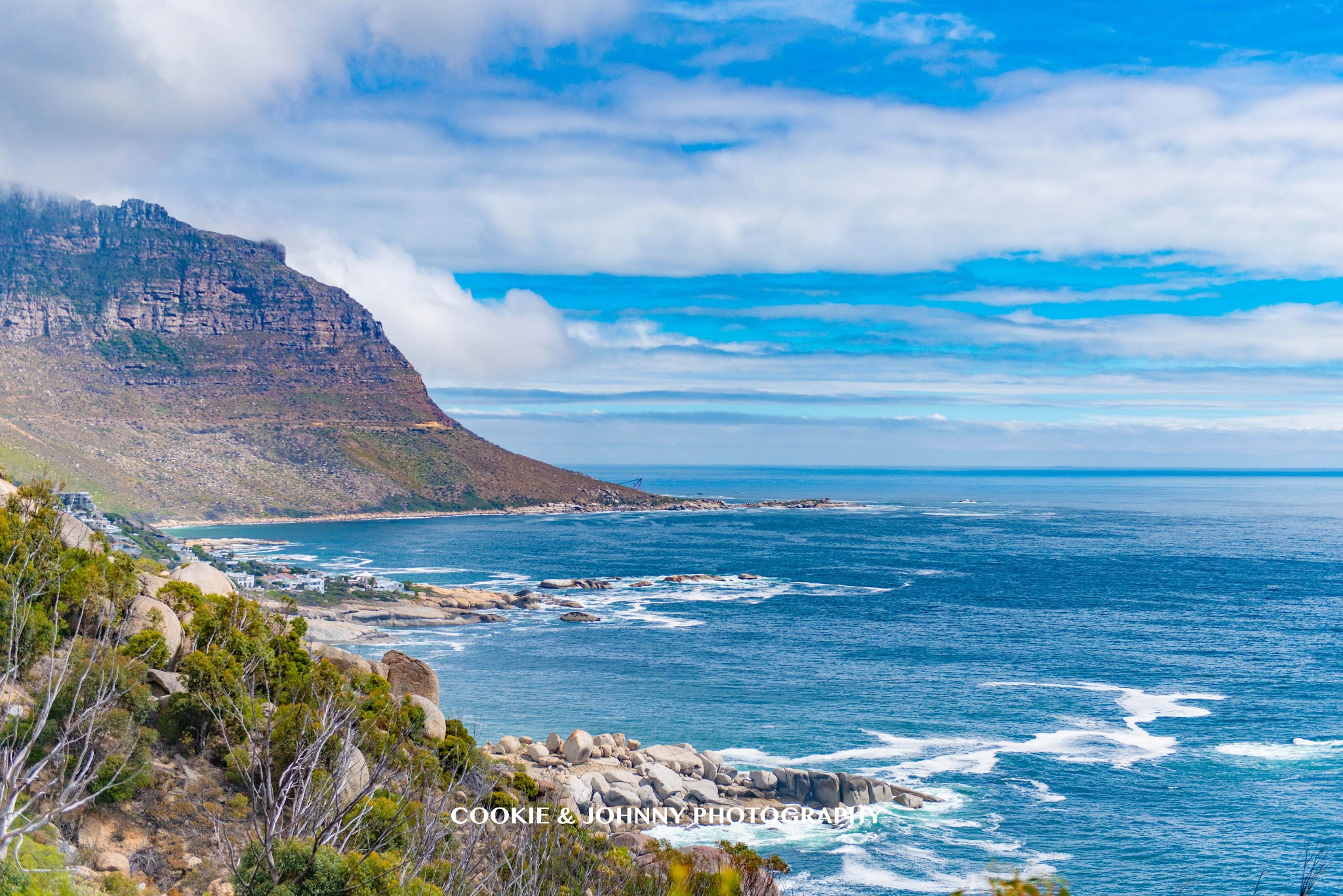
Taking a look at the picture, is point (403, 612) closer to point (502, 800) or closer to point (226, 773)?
point (226, 773)

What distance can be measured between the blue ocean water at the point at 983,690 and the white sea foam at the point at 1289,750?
17cm

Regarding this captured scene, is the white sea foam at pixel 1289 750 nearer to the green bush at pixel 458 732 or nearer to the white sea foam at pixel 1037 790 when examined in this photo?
the white sea foam at pixel 1037 790

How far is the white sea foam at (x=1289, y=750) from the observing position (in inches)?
1602

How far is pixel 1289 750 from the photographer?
41750mm

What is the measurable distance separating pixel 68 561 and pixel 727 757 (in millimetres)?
26957

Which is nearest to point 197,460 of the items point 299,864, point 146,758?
point 146,758

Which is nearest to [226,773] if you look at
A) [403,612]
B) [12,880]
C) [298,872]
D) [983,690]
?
[12,880]

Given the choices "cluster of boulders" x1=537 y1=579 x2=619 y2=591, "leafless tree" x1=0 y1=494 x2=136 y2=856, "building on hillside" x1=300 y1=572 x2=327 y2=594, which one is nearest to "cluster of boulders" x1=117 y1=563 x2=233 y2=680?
"leafless tree" x1=0 y1=494 x2=136 y2=856

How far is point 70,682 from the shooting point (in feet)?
67.2

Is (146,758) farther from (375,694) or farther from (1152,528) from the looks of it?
(1152,528)

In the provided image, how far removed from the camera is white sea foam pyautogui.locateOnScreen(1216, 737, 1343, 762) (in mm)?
40688

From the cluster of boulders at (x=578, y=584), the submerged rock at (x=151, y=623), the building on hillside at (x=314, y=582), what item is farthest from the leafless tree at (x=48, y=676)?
the cluster of boulders at (x=578, y=584)

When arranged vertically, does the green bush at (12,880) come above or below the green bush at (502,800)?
above

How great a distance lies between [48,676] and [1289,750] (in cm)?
4835
